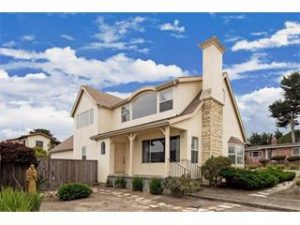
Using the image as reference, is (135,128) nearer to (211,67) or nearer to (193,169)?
(193,169)

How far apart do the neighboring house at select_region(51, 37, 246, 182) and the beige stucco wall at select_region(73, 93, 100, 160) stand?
55 mm

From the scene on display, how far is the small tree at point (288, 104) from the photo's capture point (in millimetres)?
10492

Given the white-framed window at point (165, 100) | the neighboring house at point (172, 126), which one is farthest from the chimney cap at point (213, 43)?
the white-framed window at point (165, 100)

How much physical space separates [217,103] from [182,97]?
58.8 inches

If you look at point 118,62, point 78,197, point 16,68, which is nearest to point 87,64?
point 118,62

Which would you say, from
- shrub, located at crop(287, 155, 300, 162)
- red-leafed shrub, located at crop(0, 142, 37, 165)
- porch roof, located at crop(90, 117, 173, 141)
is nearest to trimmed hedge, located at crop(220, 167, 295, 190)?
porch roof, located at crop(90, 117, 173, 141)

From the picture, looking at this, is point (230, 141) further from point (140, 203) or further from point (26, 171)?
point (26, 171)

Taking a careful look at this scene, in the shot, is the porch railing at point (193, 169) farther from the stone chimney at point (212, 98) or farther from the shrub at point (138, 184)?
the shrub at point (138, 184)

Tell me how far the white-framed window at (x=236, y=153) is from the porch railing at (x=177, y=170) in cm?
335

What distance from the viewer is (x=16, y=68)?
10.2 m

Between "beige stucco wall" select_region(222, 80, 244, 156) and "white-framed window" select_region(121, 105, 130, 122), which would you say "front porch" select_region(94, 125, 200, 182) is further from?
"beige stucco wall" select_region(222, 80, 244, 156)

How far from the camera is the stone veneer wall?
13.7 m

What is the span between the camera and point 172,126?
1286 cm

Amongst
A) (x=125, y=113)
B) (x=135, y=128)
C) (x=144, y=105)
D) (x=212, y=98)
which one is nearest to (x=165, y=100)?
(x=144, y=105)
